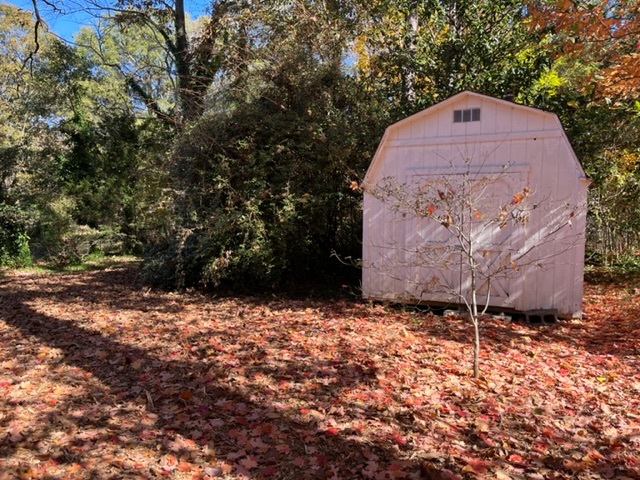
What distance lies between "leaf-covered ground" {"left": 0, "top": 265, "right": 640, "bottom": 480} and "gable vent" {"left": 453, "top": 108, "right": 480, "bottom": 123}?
3009 mm

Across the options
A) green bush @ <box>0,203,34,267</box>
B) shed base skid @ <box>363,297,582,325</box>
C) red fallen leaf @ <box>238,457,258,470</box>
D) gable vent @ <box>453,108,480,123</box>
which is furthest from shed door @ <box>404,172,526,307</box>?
green bush @ <box>0,203,34,267</box>

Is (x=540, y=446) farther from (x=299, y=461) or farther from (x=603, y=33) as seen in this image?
(x=603, y=33)

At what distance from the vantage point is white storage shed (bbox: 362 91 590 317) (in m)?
6.32

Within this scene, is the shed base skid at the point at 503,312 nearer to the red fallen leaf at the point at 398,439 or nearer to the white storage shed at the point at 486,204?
the white storage shed at the point at 486,204

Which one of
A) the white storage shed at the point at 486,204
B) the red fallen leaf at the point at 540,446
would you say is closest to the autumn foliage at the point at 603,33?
the white storage shed at the point at 486,204

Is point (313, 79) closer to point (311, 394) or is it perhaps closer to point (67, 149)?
point (311, 394)

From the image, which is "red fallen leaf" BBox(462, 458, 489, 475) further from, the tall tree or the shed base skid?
the tall tree

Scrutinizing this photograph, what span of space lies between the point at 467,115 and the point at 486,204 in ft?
4.68

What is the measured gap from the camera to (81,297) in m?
8.72

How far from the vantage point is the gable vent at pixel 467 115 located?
267 inches

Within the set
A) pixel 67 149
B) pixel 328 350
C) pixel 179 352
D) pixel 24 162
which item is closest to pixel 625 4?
pixel 328 350

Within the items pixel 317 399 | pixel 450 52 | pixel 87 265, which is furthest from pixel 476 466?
pixel 87 265

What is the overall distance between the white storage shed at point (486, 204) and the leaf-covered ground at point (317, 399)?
0.63m

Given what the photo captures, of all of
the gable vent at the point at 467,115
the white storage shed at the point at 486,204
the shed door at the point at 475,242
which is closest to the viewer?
the white storage shed at the point at 486,204
